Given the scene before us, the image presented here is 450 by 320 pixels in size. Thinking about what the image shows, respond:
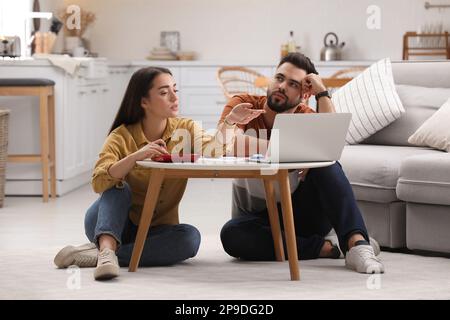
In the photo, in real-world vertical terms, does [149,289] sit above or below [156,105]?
below

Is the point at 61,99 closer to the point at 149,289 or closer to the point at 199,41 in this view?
the point at 199,41

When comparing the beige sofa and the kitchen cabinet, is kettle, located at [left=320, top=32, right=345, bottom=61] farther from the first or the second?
the beige sofa

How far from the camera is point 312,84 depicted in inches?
144

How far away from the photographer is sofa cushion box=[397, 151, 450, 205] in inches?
154

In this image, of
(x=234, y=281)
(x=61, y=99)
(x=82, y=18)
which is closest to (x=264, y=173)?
(x=234, y=281)

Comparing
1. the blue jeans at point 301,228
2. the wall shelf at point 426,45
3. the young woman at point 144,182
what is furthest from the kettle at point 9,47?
the wall shelf at point 426,45

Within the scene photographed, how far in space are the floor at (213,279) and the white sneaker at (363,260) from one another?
1.4 inches

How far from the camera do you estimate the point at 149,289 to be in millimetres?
3229

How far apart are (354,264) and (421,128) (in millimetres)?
1121

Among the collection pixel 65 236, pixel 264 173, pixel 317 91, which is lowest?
pixel 65 236

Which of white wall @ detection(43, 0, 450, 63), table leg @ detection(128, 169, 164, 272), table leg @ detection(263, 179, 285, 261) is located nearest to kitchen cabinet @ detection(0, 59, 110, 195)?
white wall @ detection(43, 0, 450, 63)

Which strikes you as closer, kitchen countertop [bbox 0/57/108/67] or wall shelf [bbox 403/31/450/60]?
kitchen countertop [bbox 0/57/108/67]

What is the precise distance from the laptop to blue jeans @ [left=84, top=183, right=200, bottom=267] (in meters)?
0.54
